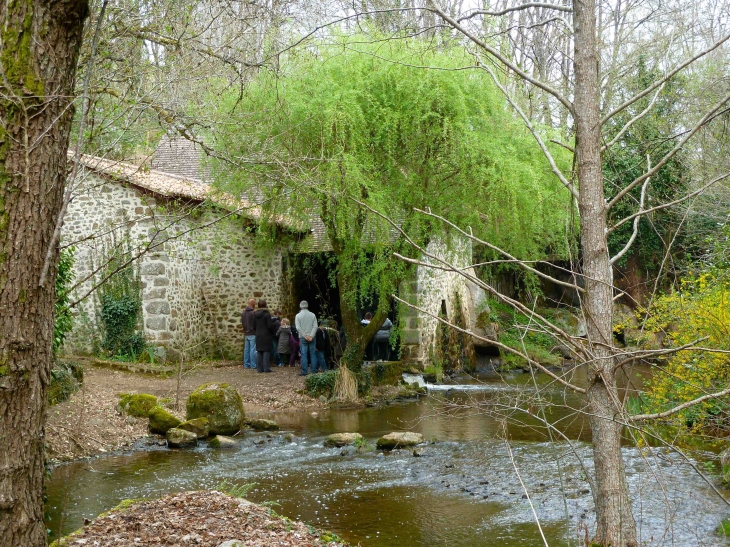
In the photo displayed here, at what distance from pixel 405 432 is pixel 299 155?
488cm

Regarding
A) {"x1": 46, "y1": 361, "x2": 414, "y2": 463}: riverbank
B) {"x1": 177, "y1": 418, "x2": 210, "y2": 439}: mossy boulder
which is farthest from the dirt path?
{"x1": 177, "y1": 418, "x2": 210, "y2": 439}: mossy boulder

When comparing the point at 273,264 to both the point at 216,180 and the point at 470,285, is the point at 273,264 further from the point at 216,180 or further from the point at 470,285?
the point at 470,285

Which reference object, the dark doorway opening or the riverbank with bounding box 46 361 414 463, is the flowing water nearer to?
the riverbank with bounding box 46 361 414 463

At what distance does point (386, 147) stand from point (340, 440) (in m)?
4.97

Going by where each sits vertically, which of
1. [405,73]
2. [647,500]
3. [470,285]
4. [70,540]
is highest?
[405,73]

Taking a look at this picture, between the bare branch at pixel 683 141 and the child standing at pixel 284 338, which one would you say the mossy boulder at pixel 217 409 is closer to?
the child standing at pixel 284 338

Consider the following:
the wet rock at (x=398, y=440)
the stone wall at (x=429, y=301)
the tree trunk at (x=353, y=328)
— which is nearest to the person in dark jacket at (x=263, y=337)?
the tree trunk at (x=353, y=328)

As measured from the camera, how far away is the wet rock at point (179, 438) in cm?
1012

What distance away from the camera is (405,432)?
1080 cm

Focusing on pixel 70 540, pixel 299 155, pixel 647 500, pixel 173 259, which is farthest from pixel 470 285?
pixel 70 540

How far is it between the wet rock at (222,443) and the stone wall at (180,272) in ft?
17.1

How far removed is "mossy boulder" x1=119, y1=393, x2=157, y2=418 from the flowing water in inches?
52.7

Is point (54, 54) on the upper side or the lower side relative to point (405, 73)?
lower

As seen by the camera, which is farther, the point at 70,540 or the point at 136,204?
the point at 136,204
